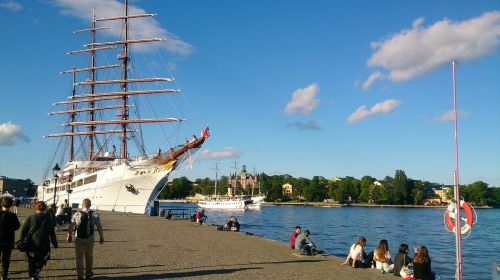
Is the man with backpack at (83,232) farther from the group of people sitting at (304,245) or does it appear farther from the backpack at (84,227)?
the group of people sitting at (304,245)

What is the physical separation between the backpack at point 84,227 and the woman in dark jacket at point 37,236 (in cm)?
70

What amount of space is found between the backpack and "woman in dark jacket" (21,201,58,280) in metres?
0.70

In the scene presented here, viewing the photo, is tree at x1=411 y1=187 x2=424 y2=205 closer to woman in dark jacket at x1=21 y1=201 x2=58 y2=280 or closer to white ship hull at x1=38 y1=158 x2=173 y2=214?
white ship hull at x1=38 y1=158 x2=173 y2=214

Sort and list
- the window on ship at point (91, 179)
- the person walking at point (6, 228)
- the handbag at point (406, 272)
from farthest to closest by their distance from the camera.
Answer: the window on ship at point (91, 179) → the handbag at point (406, 272) → the person walking at point (6, 228)

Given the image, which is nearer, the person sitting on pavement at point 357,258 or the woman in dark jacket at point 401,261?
the woman in dark jacket at point 401,261

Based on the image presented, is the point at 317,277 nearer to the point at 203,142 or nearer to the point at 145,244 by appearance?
the point at 145,244

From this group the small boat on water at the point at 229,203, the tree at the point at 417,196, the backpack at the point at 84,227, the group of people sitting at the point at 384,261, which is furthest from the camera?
the tree at the point at 417,196

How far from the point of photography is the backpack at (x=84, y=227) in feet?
38.1

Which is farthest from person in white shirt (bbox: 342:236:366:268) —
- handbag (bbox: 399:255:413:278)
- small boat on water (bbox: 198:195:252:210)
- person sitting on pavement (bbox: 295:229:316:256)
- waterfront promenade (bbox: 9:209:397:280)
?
small boat on water (bbox: 198:195:252:210)

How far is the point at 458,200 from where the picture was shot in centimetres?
1359

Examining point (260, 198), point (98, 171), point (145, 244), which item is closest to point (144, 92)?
point (98, 171)

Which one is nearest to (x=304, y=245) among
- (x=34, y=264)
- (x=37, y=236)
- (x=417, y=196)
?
(x=34, y=264)

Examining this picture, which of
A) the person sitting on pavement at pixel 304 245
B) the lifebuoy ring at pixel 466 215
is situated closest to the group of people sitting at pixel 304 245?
the person sitting on pavement at pixel 304 245

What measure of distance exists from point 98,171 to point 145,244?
45221 mm
